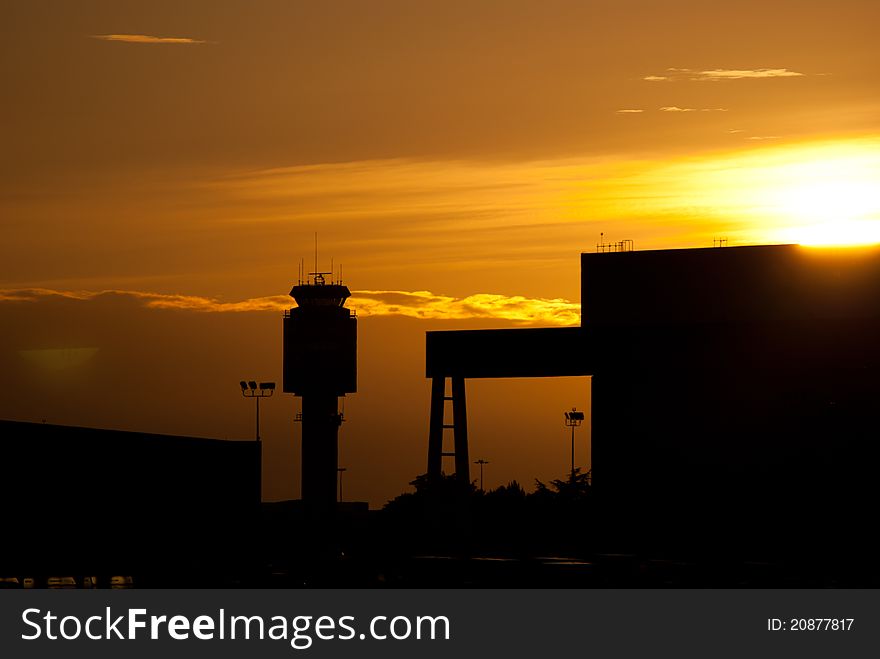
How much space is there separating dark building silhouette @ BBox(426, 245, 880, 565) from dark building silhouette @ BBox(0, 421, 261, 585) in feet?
134

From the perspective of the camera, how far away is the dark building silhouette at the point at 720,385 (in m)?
130

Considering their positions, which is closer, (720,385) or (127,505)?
(127,505)

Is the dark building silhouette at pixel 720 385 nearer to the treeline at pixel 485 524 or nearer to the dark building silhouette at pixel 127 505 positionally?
the treeline at pixel 485 524

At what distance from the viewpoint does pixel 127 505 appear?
8231 centimetres

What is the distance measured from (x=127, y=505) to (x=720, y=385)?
7142 centimetres

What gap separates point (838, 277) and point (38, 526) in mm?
93644

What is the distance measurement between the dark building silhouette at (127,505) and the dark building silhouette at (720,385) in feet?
134

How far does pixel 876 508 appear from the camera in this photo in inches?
4872

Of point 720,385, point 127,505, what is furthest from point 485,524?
point 127,505

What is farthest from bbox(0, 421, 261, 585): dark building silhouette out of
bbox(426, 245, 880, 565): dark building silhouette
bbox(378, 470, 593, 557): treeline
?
bbox(426, 245, 880, 565): dark building silhouette

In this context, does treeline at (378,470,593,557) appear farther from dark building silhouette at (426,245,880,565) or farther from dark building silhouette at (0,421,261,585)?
dark building silhouette at (0,421,261,585)

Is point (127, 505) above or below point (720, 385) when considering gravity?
below

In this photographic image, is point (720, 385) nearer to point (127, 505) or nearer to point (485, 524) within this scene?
point (485, 524)
